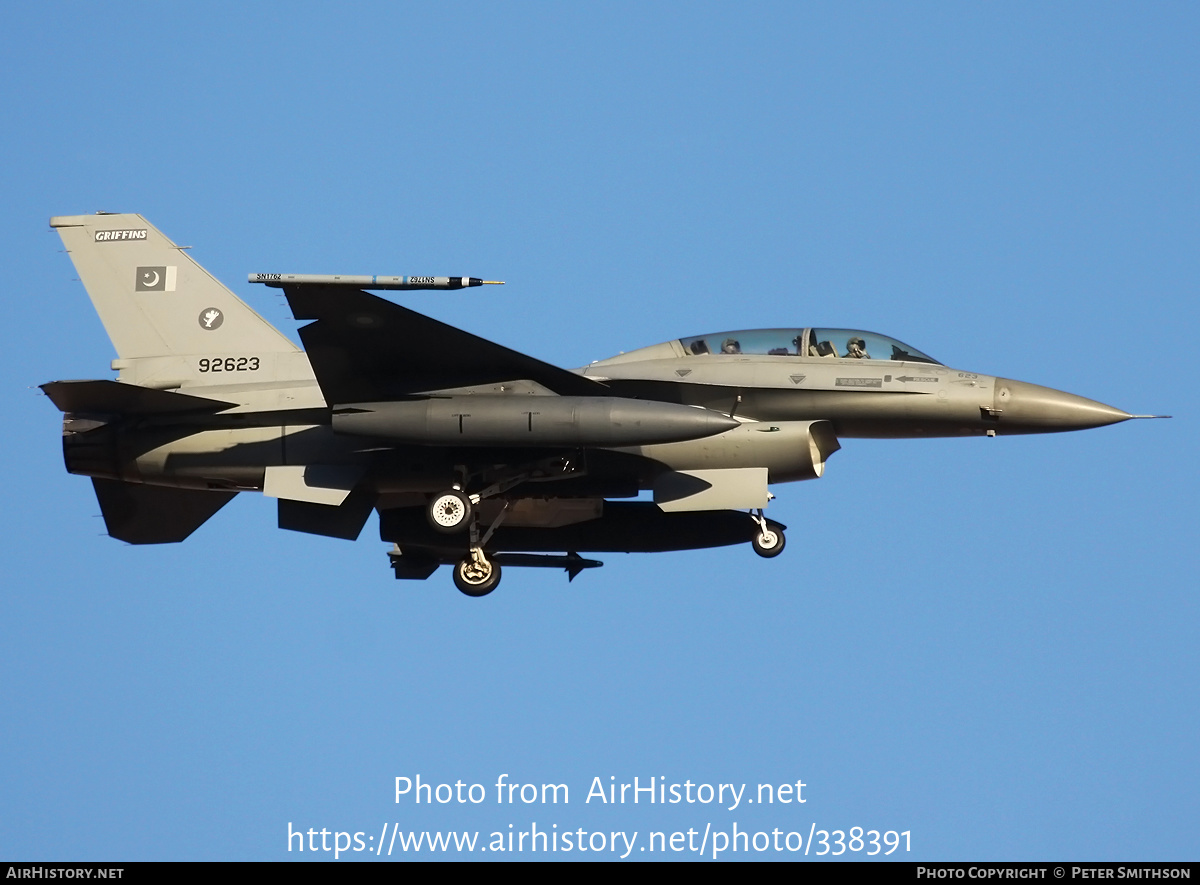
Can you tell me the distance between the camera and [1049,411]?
726 inches

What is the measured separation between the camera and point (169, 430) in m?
19.2

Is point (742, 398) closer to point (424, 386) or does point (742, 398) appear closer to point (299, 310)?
point (424, 386)

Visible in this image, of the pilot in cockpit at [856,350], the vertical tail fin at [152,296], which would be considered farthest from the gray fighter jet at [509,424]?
the vertical tail fin at [152,296]

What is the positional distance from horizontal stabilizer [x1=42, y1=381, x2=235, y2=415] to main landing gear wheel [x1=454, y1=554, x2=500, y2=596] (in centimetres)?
306

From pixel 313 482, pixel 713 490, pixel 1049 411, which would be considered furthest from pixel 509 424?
pixel 1049 411

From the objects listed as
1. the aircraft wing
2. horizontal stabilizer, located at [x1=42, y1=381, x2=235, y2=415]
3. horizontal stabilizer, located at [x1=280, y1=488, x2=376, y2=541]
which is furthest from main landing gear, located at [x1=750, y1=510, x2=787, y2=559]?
horizontal stabilizer, located at [x1=42, y1=381, x2=235, y2=415]

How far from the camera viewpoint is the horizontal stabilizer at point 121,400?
61.0 ft

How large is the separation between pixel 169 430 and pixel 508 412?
4.09 m

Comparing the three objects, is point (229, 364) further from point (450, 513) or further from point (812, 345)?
point (812, 345)

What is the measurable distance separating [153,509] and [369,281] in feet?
16.9

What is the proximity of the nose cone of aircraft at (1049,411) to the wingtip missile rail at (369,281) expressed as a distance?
18.6 feet

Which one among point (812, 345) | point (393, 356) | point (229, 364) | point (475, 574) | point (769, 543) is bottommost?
point (475, 574)
